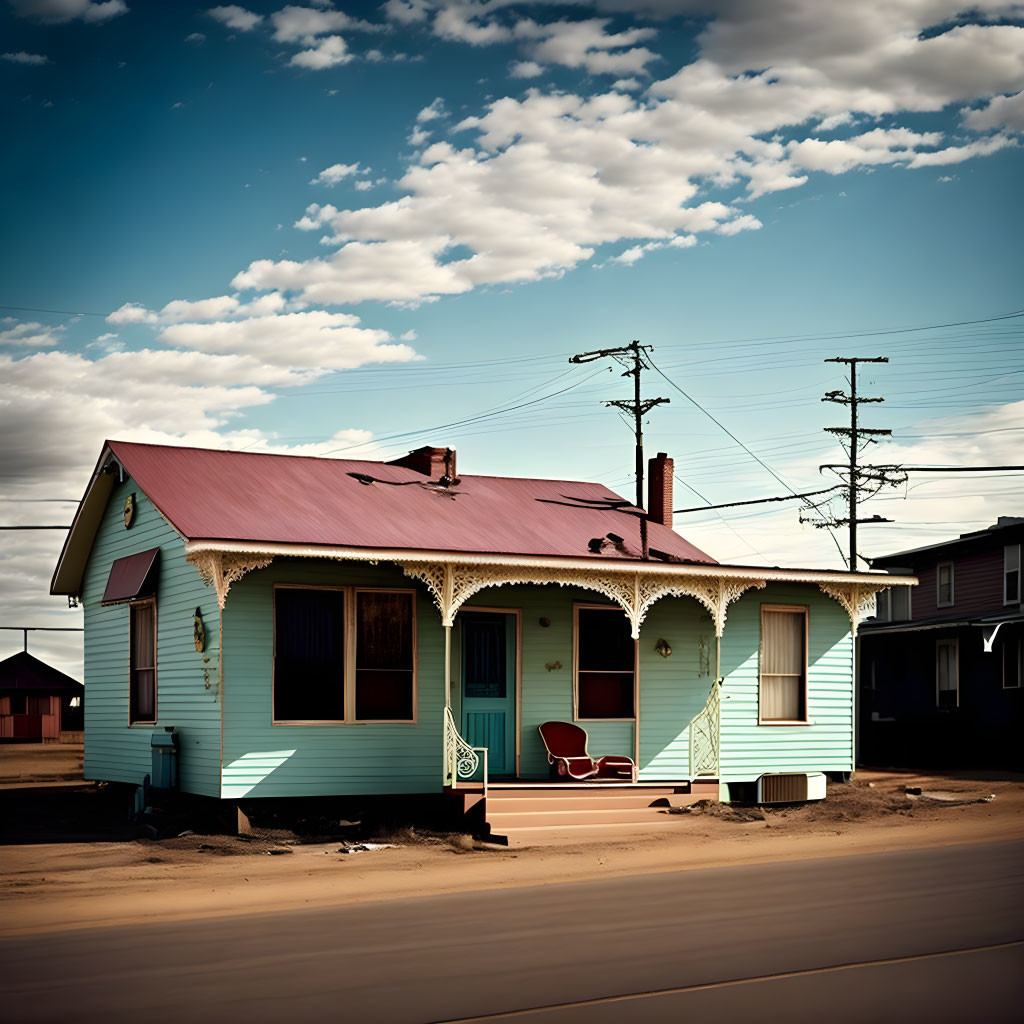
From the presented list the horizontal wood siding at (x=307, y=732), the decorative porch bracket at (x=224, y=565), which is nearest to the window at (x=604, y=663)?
the horizontal wood siding at (x=307, y=732)

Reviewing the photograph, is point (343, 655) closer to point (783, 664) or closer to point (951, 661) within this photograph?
point (783, 664)

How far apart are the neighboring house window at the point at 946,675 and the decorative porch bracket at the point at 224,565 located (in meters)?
24.5

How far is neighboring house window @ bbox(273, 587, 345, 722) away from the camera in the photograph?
18156mm

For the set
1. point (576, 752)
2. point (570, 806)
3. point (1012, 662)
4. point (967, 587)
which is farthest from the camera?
point (967, 587)

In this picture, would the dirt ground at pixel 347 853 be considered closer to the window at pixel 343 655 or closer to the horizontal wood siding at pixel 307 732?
the horizontal wood siding at pixel 307 732

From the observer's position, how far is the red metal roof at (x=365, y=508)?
18.9 m

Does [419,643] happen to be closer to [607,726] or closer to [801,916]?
[607,726]

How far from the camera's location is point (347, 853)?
Answer: 16453 mm

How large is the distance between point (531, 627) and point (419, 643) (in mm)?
1943

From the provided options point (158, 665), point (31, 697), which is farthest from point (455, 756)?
point (31, 697)

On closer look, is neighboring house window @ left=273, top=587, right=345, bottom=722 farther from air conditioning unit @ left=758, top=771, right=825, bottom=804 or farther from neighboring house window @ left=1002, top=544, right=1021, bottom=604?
neighboring house window @ left=1002, top=544, right=1021, bottom=604

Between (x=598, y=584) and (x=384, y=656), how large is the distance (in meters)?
3.28

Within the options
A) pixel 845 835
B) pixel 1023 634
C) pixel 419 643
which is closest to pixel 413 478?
pixel 419 643

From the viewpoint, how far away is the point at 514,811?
18.1 meters
